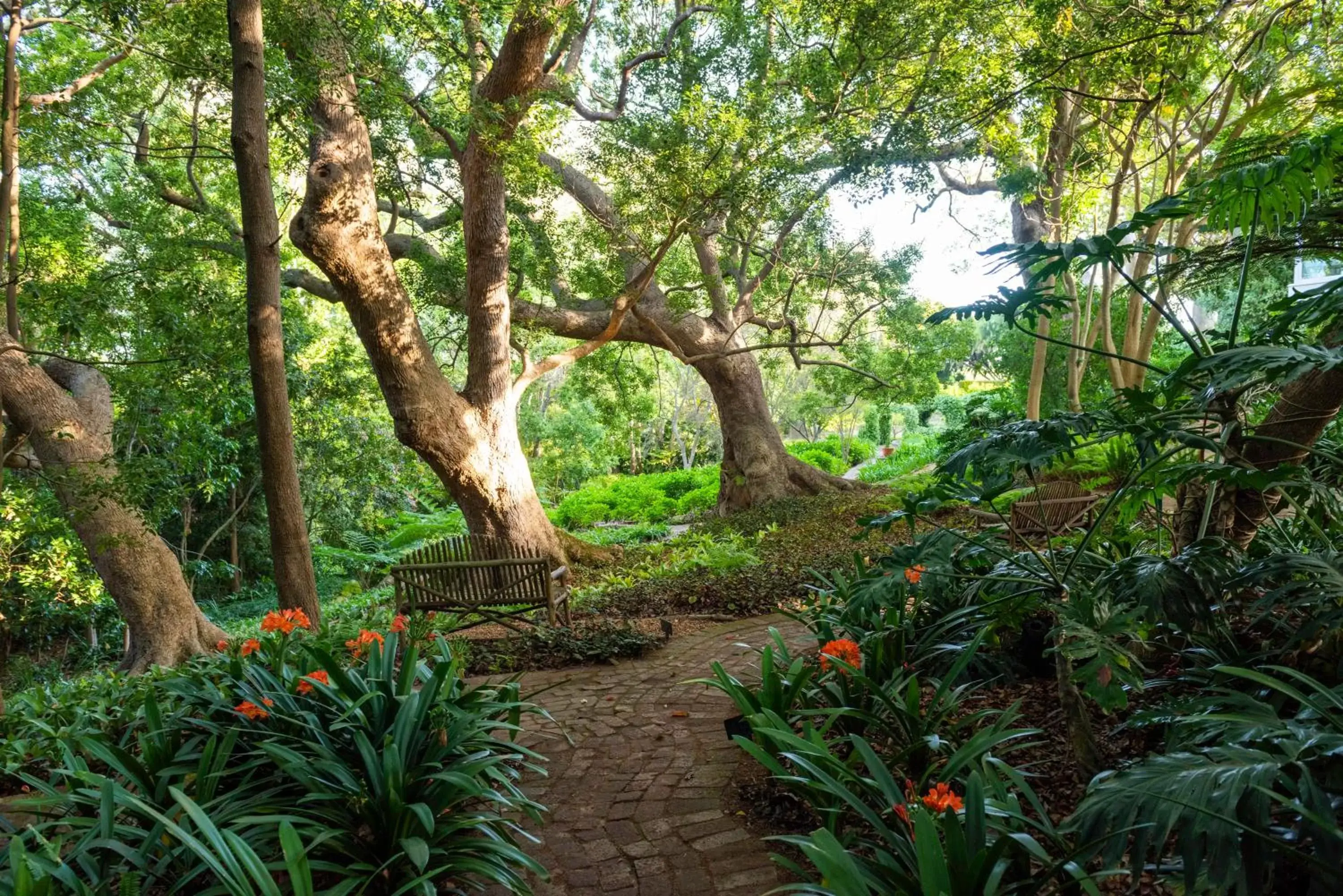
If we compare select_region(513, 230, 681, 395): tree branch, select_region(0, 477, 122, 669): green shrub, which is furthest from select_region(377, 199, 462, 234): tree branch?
select_region(0, 477, 122, 669): green shrub

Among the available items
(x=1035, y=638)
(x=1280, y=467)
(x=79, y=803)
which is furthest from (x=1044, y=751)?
(x=79, y=803)

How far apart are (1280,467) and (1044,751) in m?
1.24

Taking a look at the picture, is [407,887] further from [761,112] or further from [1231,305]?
[1231,305]

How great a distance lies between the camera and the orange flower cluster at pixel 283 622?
11.4 feet

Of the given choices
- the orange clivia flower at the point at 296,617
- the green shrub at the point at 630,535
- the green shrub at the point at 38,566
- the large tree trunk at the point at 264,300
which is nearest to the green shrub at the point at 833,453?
the green shrub at the point at 630,535

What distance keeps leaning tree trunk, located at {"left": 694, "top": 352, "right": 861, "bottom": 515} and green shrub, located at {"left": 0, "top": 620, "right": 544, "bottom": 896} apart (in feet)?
31.9

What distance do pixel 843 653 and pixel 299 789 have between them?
1.98m

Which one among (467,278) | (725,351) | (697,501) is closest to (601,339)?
(467,278)

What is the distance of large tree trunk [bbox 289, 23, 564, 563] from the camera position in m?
7.30

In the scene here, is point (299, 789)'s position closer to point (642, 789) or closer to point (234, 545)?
point (642, 789)

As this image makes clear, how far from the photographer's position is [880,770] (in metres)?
2.25

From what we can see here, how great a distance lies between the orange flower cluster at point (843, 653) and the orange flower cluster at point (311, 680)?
6.09ft

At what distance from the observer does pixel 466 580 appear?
6289 millimetres

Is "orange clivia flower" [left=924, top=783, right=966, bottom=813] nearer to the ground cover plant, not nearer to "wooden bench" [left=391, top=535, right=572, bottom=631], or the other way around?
the ground cover plant
